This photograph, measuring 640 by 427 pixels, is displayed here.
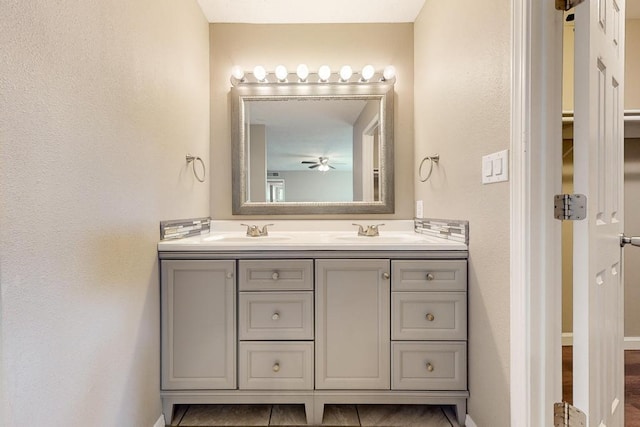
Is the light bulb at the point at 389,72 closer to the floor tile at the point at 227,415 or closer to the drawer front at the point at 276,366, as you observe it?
the drawer front at the point at 276,366

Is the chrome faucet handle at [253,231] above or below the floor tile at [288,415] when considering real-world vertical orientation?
above

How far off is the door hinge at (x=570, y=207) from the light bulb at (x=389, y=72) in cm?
134

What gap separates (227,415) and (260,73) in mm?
1937

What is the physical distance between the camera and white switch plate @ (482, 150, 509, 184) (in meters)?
1.13

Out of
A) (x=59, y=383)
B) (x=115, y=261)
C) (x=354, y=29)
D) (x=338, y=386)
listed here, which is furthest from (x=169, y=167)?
(x=354, y=29)

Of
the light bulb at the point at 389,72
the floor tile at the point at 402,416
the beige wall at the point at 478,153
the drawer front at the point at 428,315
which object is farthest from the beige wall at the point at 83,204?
the beige wall at the point at 478,153

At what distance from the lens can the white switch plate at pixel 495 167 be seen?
1129mm

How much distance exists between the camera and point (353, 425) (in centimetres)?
146

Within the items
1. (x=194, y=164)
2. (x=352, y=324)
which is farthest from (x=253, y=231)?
(x=352, y=324)

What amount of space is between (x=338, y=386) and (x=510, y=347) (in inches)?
29.6

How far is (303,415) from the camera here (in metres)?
1.51

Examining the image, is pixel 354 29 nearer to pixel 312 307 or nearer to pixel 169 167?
pixel 169 167

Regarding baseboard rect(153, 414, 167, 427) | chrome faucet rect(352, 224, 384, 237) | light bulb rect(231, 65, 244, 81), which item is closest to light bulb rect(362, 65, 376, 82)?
light bulb rect(231, 65, 244, 81)

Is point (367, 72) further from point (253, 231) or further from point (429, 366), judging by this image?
point (429, 366)
